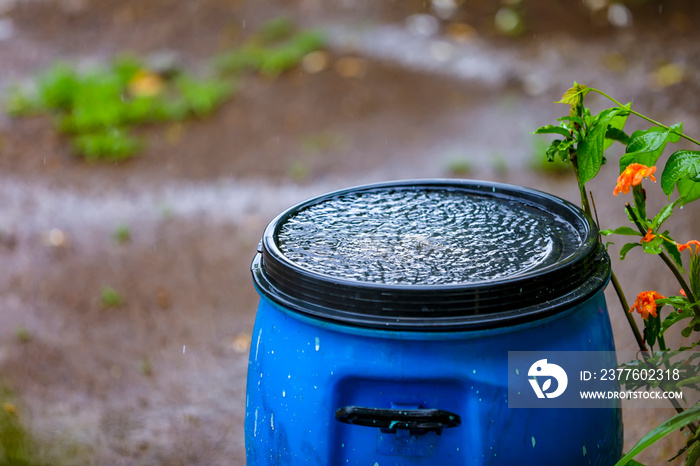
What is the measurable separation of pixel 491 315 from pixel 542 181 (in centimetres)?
334

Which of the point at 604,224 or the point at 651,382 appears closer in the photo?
the point at 651,382

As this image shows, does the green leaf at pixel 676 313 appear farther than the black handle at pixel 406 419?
Yes

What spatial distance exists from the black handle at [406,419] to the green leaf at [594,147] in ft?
1.78

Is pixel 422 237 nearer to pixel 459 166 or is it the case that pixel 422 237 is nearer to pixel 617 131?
pixel 617 131

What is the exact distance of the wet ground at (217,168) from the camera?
3.04 m

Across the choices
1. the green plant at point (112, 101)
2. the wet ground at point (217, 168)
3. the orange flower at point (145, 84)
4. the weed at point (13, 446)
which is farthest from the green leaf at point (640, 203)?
the orange flower at point (145, 84)

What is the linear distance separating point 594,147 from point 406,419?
642mm

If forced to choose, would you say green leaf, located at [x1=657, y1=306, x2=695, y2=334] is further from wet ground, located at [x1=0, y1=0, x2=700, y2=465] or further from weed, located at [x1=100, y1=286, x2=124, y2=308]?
weed, located at [x1=100, y1=286, x2=124, y2=308]

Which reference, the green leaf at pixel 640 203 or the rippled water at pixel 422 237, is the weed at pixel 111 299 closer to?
the rippled water at pixel 422 237

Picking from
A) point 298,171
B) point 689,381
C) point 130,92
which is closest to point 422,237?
point 689,381

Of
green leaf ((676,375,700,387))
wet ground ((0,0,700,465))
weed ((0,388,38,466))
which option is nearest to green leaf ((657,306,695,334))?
green leaf ((676,375,700,387))

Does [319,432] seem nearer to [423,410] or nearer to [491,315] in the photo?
[423,410]

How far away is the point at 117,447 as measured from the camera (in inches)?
106

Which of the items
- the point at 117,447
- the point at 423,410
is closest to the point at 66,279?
the point at 117,447
